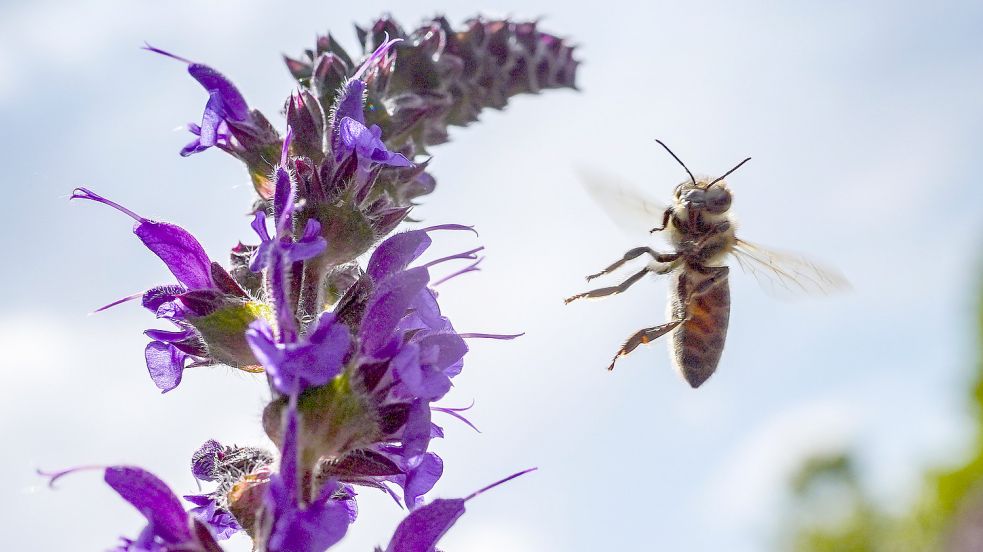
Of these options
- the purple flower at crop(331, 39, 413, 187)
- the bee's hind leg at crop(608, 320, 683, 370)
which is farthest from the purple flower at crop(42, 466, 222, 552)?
the bee's hind leg at crop(608, 320, 683, 370)

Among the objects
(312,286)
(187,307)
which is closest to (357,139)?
(312,286)

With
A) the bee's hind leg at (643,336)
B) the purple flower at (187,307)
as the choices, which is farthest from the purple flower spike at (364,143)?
the bee's hind leg at (643,336)

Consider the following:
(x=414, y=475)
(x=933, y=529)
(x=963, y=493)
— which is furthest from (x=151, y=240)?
(x=933, y=529)

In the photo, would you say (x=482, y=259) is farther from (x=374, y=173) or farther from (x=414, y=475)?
(x=414, y=475)

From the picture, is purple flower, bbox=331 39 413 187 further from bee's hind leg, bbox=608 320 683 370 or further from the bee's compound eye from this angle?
the bee's compound eye

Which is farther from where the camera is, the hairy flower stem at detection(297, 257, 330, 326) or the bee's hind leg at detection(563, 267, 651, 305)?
the bee's hind leg at detection(563, 267, 651, 305)
